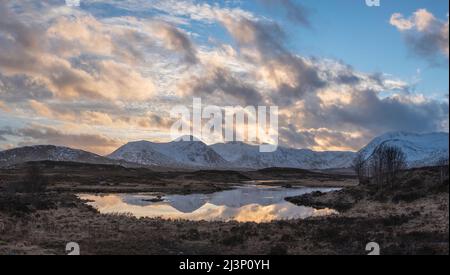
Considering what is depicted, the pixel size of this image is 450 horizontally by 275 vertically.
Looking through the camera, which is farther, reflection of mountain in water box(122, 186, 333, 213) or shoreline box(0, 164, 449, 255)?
reflection of mountain in water box(122, 186, 333, 213)

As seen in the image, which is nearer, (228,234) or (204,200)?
(228,234)

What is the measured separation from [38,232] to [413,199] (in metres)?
37.7

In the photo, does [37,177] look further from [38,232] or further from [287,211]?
[38,232]

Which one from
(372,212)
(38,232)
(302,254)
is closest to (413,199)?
(372,212)

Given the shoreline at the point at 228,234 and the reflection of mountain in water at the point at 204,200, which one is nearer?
the shoreline at the point at 228,234

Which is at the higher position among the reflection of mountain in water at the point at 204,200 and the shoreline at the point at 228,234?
the shoreline at the point at 228,234

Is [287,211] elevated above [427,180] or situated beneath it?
situated beneath

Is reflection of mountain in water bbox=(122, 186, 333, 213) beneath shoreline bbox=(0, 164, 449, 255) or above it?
beneath

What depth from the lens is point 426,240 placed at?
2833 cm

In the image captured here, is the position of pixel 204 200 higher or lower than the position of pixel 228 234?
lower
